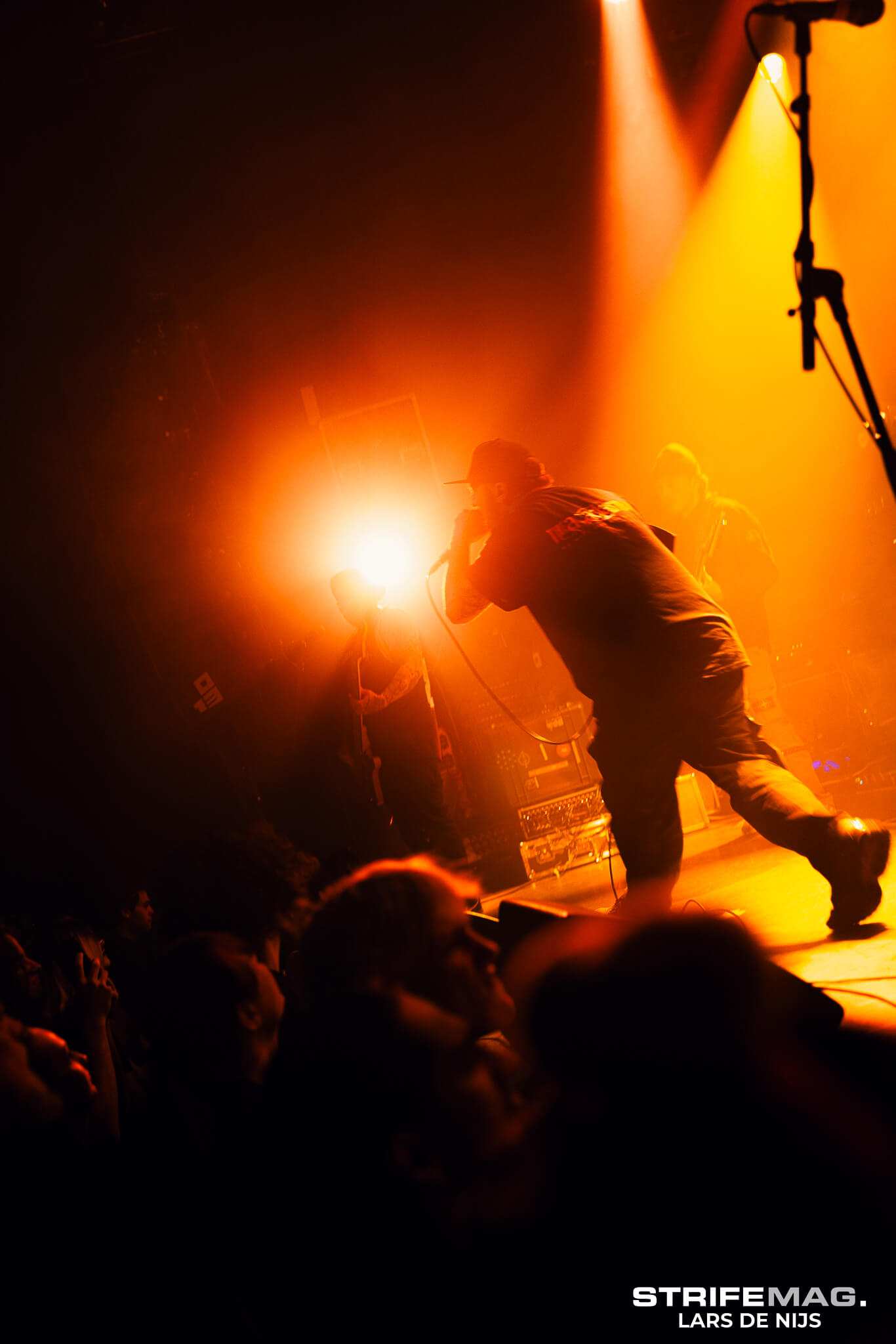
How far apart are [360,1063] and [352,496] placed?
6.19 m

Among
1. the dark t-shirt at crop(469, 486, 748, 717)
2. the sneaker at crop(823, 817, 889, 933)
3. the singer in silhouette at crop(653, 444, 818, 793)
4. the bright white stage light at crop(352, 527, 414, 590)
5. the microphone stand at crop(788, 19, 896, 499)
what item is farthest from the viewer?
the bright white stage light at crop(352, 527, 414, 590)

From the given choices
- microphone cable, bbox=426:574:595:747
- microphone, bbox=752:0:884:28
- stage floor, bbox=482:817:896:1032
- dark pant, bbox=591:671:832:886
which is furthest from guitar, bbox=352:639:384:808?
microphone, bbox=752:0:884:28

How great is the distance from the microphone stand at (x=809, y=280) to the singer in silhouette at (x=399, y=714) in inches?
130

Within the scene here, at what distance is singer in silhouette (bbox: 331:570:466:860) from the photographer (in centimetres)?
509

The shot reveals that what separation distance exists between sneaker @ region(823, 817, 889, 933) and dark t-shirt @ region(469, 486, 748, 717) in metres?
0.64

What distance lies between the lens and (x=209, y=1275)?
1.47 meters

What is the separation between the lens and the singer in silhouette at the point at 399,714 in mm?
5086

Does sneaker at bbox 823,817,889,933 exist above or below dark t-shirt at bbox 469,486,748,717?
below

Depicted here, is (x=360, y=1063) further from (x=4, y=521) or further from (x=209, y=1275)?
(x=4, y=521)

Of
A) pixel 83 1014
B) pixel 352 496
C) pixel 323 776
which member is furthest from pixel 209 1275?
pixel 352 496

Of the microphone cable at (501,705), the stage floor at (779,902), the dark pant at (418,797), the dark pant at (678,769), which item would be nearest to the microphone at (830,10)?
the dark pant at (678,769)

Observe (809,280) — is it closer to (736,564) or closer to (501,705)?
(501,705)

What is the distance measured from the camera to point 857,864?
2418mm

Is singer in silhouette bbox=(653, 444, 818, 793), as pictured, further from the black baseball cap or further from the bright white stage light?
the black baseball cap
